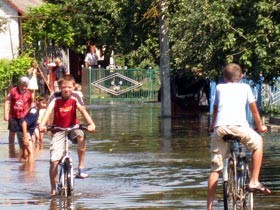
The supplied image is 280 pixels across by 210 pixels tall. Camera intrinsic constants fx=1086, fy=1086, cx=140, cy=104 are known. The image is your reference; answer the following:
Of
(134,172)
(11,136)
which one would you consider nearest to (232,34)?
(11,136)

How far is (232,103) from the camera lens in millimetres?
11719

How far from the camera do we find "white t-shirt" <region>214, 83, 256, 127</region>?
38.3 ft

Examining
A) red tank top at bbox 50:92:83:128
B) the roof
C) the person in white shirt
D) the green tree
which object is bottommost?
red tank top at bbox 50:92:83:128

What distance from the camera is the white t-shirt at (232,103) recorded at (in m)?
11.7

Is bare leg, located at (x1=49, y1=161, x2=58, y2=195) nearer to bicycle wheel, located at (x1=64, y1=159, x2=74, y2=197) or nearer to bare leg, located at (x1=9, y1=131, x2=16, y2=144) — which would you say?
bicycle wheel, located at (x1=64, y1=159, x2=74, y2=197)

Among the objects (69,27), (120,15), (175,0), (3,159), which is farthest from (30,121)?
(69,27)

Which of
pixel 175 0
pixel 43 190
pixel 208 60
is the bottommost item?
pixel 43 190

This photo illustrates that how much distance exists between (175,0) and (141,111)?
18.1ft

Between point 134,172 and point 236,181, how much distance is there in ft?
16.9

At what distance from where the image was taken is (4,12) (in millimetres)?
50156

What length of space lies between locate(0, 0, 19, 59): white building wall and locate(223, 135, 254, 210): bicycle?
37.4 metres

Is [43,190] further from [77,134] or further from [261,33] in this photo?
[261,33]

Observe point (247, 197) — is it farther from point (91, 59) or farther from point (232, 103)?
point (91, 59)

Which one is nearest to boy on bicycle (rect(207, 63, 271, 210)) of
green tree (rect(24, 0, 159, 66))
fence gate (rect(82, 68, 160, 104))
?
green tree (rect(24, 0, 159, 66))
